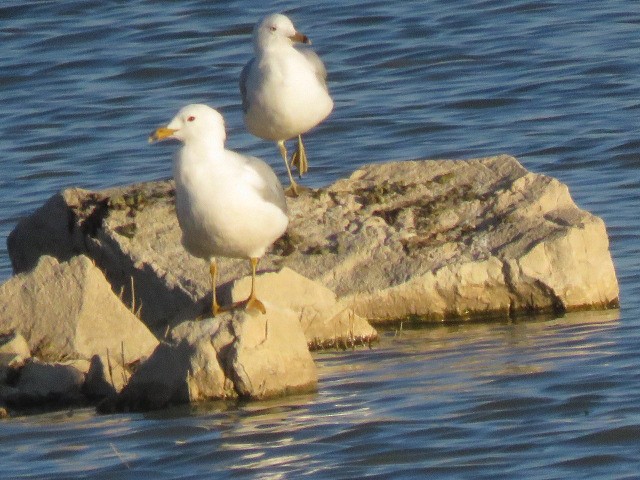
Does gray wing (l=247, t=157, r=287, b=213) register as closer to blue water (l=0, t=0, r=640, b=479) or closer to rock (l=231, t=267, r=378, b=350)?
rock (l=231, t=267, r=378, b=350)

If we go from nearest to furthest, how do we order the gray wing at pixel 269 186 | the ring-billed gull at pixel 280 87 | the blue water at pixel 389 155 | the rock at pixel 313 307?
1. the blue water at pixel 389 155
2. the gray wing at pixel 269 186
3. the rock at pixel 313 307
4. the ring-billed gull at pixel 280 87

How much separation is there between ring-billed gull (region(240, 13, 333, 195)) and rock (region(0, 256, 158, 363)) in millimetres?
2756

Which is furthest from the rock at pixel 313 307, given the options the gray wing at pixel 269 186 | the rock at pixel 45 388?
the rock at pixel 45 388

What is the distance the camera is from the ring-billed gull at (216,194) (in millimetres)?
8234

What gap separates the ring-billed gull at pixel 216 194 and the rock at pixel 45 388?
94 cm

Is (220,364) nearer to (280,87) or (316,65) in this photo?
(280,87)

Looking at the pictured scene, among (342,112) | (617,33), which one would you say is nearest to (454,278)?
(342,112)

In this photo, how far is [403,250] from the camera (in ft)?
32.2

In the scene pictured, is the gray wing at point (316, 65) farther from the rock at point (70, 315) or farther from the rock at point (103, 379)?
the rock at point (103, 379)

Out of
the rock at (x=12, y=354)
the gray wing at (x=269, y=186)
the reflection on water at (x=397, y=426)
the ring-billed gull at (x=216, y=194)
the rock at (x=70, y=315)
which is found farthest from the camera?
the rock at (x=70, y=315)

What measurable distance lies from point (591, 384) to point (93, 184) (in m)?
7.06

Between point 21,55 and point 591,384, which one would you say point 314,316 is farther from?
point 21,55

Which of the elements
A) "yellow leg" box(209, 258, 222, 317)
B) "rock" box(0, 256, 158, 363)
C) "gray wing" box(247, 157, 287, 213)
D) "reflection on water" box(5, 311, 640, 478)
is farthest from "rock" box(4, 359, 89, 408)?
"gray wing" box(247, 157, 287, 213)

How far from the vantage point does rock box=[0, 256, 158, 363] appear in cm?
870
